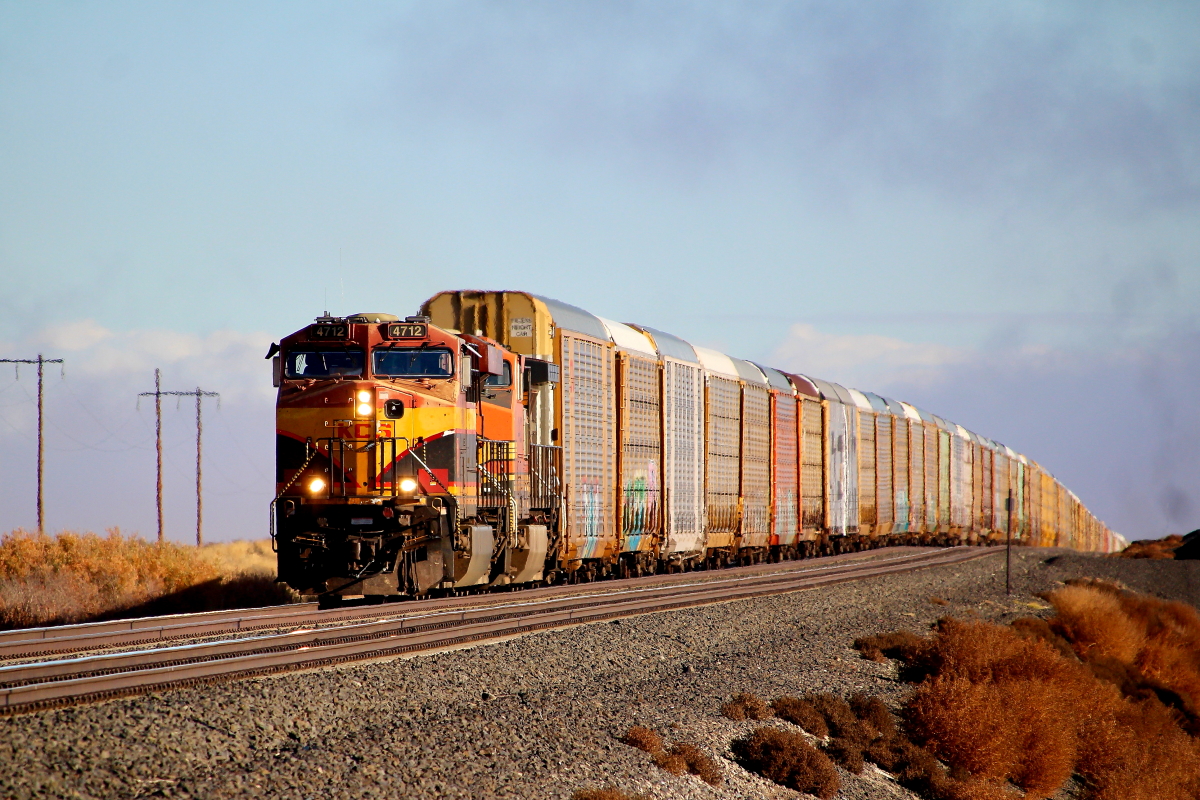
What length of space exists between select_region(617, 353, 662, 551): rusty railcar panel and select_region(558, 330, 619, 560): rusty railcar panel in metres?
0.33

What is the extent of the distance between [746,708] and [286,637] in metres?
4.96

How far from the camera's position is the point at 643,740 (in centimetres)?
915

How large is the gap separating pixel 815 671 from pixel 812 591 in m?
7.28

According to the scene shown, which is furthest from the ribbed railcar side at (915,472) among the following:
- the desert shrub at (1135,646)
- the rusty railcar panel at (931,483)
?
the desert shrub at (1135,646)

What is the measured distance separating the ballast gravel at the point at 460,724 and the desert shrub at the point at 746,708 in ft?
0.45

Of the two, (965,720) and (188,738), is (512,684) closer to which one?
(188,738)

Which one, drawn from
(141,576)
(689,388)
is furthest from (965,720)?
(141,576)

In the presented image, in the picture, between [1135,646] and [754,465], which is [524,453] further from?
[1135,646]

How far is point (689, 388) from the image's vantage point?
2348 centimetres

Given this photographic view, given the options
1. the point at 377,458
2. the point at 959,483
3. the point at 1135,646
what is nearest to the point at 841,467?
the point at 1135,646

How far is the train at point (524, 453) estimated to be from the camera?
1401 cm

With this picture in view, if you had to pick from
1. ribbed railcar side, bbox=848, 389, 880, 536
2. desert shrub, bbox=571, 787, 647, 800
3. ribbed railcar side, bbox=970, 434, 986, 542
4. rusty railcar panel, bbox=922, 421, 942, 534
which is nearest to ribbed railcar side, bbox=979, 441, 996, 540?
ribbed railcar side, bbox=970, 434, 986, 542

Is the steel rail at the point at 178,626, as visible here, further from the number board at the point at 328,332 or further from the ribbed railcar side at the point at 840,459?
the ribbed railcar side at the point at 840,459

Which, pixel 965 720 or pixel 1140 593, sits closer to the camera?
pixel 965 720
